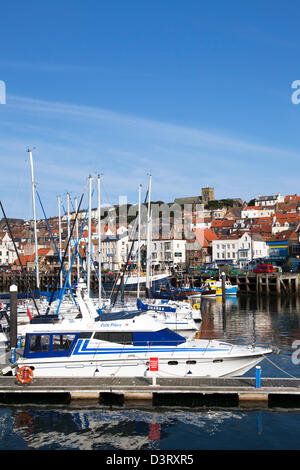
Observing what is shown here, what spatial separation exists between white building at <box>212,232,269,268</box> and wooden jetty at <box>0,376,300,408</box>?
7735 centimetres

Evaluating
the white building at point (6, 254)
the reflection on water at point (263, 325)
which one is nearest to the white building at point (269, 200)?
the white building at point (6, 254)

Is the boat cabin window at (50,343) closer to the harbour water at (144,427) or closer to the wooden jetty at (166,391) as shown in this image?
the wooden jetty at (166,391)

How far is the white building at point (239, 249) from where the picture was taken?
9675 cm

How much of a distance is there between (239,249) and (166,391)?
82.2 metres

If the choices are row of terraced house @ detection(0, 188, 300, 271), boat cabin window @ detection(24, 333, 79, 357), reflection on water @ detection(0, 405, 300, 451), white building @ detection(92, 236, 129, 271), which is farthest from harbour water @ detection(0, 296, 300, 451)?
white building @ detection(92, 236, 129, 271)

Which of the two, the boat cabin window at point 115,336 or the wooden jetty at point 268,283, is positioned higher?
the boat cabin window at point 115,336

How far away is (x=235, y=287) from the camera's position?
224 feet

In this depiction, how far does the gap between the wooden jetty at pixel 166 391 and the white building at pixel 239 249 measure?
254ft

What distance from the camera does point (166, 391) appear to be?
58.5 feet

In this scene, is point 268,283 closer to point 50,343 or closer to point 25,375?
point 50,343

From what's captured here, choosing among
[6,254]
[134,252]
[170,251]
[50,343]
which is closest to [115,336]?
[50,343]

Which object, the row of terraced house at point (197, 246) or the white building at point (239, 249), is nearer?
the row of terraced house at point (197, 246)
